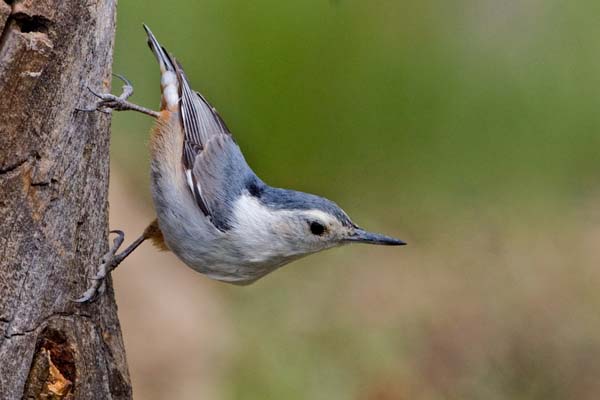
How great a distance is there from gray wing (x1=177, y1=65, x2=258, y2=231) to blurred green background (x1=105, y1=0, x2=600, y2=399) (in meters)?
1.35

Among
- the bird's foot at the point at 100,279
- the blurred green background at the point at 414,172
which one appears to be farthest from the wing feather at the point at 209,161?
the blurred green background at the point at 414,172

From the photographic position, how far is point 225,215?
2.90 m

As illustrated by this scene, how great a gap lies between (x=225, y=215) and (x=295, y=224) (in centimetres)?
22

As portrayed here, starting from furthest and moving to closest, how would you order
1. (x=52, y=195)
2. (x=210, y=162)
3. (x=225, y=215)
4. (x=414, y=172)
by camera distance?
(x=414, y=172) < (x=210, y=162) < (x=225, y=215) < (x=52, y=195)

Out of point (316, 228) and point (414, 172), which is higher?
point (414, 172)

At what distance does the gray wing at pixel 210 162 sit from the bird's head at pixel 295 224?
7cm

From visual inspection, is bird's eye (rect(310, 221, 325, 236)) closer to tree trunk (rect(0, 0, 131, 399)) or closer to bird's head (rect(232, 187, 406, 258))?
bird's head (rect(232, 187, 406, 258))

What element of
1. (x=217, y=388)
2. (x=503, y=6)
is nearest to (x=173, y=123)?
(x=217, y=388)

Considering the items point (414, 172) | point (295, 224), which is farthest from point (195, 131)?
point (414, 172)

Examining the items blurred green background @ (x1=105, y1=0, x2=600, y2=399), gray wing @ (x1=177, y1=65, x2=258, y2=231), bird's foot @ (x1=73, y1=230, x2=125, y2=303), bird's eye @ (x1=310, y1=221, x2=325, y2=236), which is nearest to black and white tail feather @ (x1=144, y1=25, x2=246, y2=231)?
gray wing @ (x1=177, y1=65, x2=258, y2=231)

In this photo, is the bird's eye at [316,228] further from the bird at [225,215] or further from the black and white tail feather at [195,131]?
the black and white tail feather at [195,131]

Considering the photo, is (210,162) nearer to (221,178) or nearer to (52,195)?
(221,178)

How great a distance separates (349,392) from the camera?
450 cm

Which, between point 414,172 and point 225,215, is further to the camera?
point 414,172
